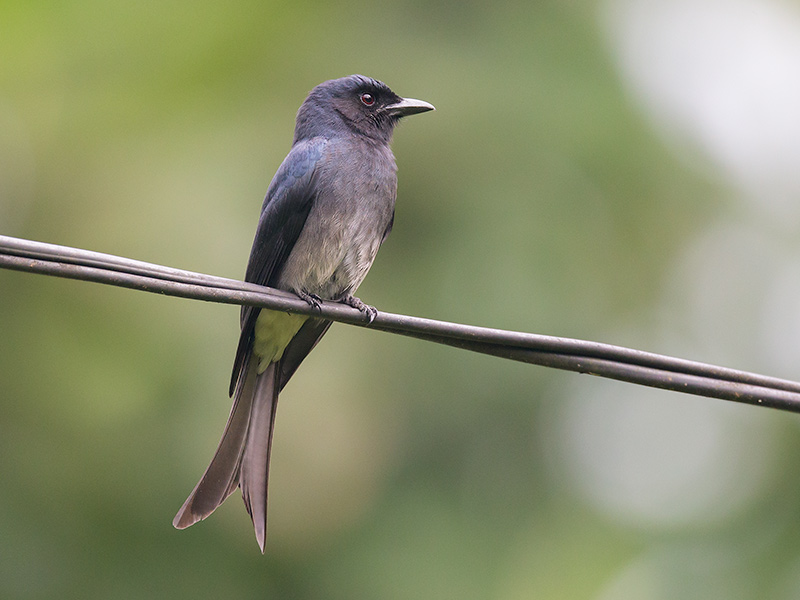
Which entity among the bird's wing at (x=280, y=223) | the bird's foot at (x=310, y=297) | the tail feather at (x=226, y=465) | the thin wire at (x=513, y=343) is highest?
the bird's wing at (x=280, y=223)

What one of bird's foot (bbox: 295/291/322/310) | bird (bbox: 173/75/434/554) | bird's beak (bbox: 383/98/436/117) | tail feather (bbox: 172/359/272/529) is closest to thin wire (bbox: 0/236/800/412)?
tail feather (bbox: 172/359/272/529)

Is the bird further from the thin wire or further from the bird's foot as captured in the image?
the thin wire

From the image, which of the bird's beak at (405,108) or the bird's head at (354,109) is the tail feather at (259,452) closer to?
the bird's head at (354,109)

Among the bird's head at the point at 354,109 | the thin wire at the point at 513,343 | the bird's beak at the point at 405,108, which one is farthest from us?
the bird's beak at the point at 405,108

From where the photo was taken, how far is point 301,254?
13.8ft

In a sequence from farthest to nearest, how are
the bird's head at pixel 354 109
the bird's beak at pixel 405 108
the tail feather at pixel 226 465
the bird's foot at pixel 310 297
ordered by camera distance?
the bird's beak at pixel 405 108 → the bird's head at pixel 354 109 → the bird's foot at pixel 310 297 → the tail feather at pixel 226 465

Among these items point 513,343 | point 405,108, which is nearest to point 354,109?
point 405,108

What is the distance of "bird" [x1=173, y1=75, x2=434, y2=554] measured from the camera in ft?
13.6

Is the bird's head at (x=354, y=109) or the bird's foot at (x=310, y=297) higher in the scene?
the bird's head at (x=354, y=109)

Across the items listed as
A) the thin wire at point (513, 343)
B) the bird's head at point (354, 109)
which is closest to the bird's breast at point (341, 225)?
the bird's head at point (354, 109)

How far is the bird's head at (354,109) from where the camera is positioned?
15.4ft

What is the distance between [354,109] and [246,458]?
188 centimetres

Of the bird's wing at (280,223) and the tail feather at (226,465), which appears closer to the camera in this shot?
the tail feather at (226,465)

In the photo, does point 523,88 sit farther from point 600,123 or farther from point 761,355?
point 761,355
